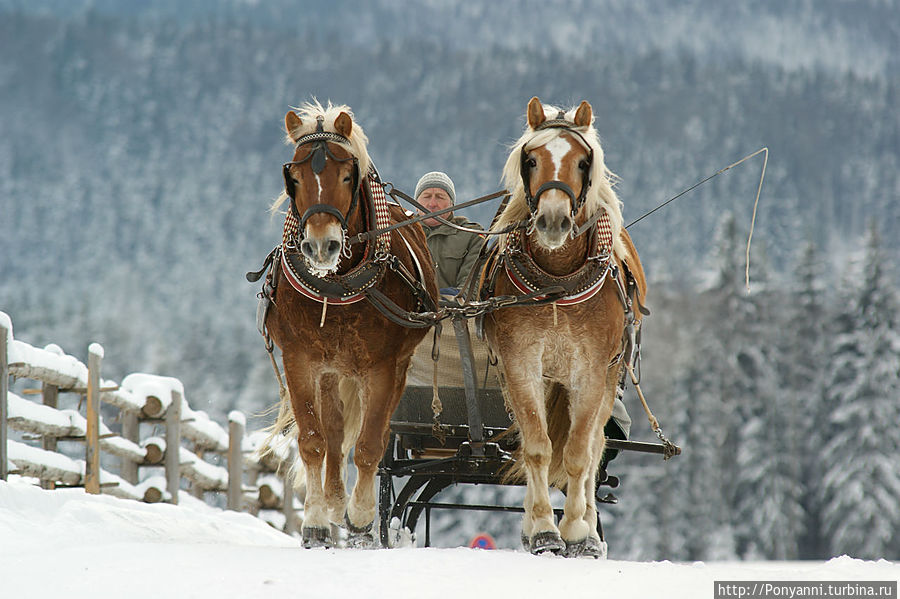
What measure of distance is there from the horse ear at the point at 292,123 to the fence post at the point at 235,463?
6.51 metres

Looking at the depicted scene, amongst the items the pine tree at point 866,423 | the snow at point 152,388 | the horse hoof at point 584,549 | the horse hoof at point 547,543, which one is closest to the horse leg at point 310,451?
the horse hoof at point 547,543

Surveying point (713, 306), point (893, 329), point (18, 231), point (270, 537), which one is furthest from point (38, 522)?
point (18, 231)

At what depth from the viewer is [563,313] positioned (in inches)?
207

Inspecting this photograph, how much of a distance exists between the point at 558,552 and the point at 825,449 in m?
31.1

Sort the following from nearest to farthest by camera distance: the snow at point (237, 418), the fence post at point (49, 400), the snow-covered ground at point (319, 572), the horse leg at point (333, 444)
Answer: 1. the snow-covered ground at point (319, 572)
2. the horse leg at point (333, 444)
3. the fence post at point (49, 400)
4. the snow at point (237, 418)

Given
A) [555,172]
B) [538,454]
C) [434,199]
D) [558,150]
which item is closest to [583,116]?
[558,150]

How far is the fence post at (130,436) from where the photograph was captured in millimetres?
9587

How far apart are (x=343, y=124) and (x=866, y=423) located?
30438 mm

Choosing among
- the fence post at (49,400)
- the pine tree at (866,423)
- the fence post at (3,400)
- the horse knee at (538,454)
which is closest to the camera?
the horse knee at (538,454)

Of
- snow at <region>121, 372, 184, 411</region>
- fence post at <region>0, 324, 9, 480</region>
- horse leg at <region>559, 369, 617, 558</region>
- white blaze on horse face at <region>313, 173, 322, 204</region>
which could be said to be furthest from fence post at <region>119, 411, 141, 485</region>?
horse leg at <region>559, 369, 617, 558</region>

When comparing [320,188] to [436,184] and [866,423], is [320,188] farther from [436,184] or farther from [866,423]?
[866,423]

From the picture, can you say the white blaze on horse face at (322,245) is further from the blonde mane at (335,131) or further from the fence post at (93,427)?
the fence post at (93,427)

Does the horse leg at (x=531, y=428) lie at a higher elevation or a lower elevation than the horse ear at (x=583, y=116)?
lower

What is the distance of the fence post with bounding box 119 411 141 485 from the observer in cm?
959
